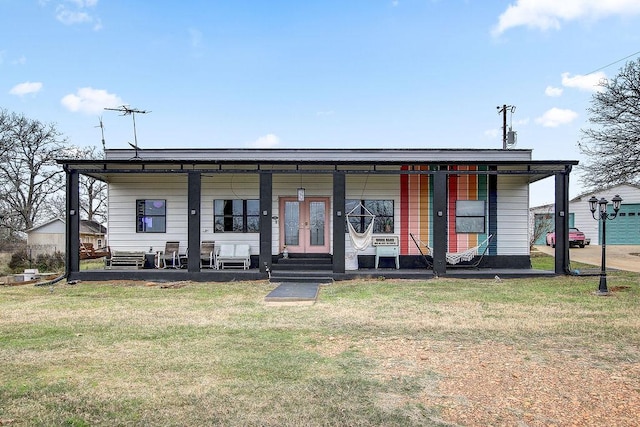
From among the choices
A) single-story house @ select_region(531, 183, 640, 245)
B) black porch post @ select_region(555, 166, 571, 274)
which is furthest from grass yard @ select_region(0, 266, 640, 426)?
single-story house @ select_region(531, 183, 640, 245)

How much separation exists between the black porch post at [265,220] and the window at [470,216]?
5.20 meters

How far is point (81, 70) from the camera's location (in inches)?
726

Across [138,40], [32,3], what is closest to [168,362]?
[138,40]

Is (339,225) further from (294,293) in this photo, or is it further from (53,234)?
(53,234)

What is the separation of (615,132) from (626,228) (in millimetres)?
8281

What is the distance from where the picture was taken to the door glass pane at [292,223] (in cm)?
1228

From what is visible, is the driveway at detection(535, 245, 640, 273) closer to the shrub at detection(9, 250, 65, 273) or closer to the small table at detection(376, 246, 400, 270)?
the small table at detection(376, 246, 400, 270)

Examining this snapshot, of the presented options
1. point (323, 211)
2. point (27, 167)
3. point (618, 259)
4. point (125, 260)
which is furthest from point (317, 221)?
point (27, 167)

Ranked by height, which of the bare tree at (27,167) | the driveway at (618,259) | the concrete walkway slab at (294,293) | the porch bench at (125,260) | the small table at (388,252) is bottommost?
the driveway at (618,259)

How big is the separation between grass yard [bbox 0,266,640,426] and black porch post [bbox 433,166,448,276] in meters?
3.15

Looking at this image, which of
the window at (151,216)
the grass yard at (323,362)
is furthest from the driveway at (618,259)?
the window at (151,216)

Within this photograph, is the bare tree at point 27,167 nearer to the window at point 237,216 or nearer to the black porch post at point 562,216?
the window at point 237,216

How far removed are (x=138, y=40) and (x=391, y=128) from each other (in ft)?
37.6

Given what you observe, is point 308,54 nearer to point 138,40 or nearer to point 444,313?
point 138,40
